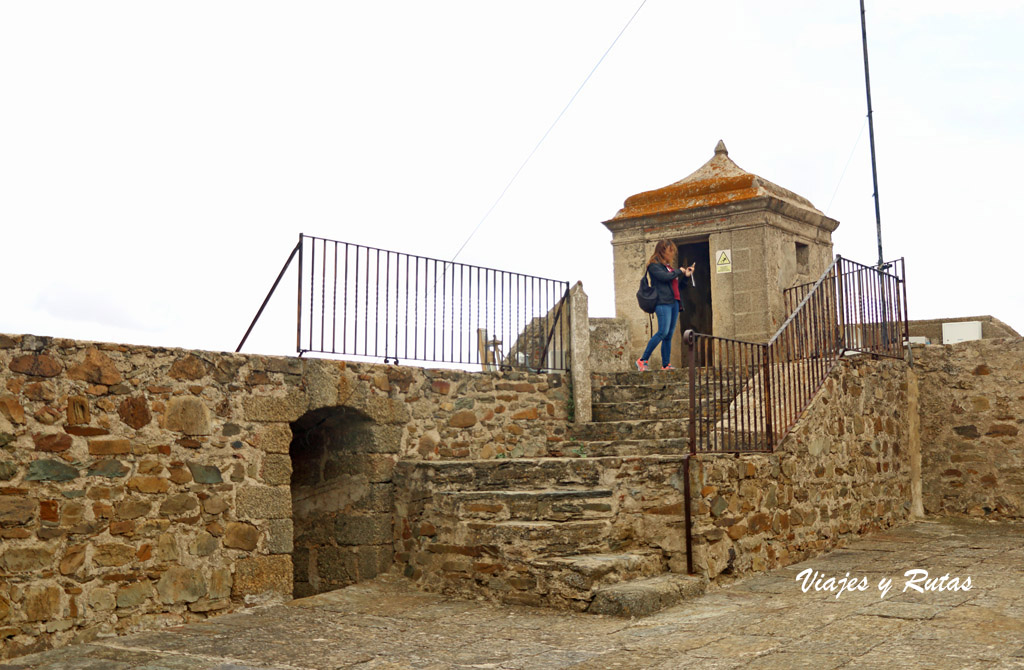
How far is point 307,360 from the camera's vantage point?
729 cm

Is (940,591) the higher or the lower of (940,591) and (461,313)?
the lower

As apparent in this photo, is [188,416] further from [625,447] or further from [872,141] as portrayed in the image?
[872,141]

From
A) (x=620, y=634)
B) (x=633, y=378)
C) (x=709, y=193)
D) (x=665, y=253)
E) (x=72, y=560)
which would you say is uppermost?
(x=709, y=193)

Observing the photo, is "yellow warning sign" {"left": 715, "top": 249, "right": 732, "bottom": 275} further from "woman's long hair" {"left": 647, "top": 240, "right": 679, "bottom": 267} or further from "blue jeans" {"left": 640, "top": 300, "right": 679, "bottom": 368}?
"blue jeans" {"left": 640, "top": 300, "right": 679, "bottom": 368}

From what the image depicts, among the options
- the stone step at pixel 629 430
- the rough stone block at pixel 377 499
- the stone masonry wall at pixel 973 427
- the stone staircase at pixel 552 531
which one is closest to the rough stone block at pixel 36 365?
the rough stone block at pixel 377 499

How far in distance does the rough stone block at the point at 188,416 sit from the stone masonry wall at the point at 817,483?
3352 mm

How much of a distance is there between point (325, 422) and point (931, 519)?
6553mm

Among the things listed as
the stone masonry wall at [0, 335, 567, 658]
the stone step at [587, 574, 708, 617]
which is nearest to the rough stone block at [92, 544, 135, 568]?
the stone masonry wall at [0, 335, 567, 658]

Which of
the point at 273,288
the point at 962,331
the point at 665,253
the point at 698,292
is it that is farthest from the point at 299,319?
the point at 962,331

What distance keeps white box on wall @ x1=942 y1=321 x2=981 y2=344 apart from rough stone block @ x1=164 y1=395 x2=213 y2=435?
31.0 ft

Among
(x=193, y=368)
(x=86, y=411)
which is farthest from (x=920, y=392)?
(x=86, y=411)

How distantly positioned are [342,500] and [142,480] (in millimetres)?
1978

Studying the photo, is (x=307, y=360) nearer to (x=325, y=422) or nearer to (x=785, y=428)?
(x=325, y=422)

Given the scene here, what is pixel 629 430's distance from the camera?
353 inches
